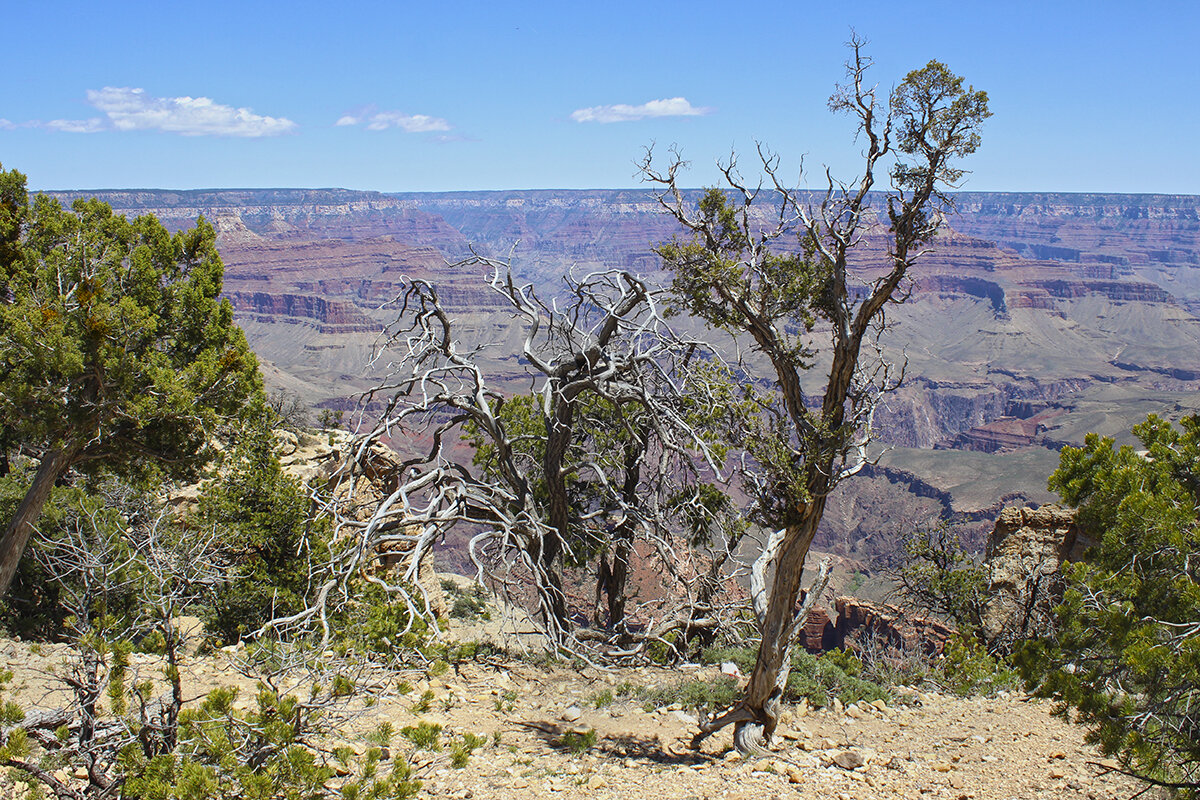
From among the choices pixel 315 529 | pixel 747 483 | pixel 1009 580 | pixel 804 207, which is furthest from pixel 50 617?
pixel 1009 580

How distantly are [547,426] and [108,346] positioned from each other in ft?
A: 20.4

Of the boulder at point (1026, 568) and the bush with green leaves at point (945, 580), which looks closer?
the boulder at point (1026, 568)

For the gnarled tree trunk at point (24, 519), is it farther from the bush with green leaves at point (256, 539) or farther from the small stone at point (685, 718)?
the small stone at point (685, 718)

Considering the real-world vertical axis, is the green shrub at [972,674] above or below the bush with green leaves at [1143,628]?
below

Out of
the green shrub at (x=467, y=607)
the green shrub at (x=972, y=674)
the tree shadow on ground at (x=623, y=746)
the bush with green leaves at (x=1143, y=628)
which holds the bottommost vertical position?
the green shrub at (x=467, y=607)

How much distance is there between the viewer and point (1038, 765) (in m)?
7.35

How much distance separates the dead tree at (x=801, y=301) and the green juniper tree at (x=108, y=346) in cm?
770

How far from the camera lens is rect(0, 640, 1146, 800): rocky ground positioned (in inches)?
265

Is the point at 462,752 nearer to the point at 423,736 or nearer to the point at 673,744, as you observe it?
the point at 423,736

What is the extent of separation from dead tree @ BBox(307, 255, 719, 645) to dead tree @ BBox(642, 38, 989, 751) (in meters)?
1.06

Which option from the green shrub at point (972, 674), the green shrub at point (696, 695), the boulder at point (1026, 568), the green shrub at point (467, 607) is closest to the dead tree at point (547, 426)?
the green shrub at point (696, 695)

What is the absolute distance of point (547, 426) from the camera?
10.9m

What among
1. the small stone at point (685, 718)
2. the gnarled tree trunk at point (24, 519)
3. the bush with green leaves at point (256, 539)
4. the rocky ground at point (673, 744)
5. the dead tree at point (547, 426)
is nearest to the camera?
the rocky ground at point (673, 744)

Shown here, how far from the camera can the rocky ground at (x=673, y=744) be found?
6.73 m
